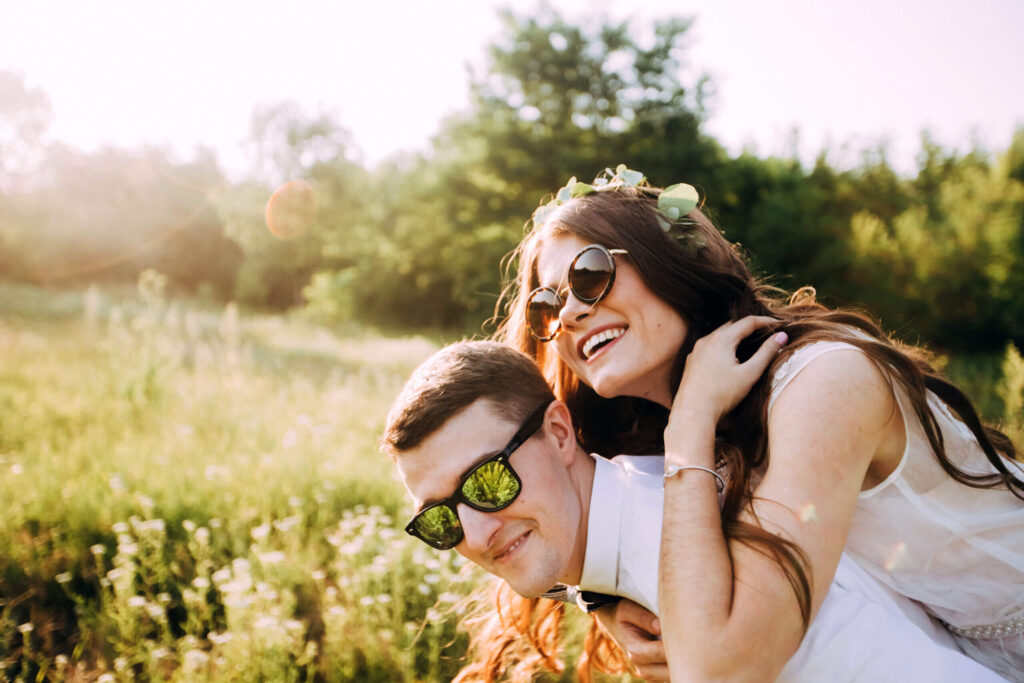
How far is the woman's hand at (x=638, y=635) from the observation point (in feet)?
6.73

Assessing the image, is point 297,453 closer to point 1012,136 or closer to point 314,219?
point 1012,136

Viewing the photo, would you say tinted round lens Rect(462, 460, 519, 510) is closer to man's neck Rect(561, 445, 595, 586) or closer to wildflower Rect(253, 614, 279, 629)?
man's neck Rect(561, 445, 595, 586)

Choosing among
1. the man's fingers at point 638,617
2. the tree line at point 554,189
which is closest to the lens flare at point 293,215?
the tree line at point 554,189

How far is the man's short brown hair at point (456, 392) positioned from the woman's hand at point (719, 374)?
54cm

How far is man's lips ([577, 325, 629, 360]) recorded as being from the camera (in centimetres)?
242

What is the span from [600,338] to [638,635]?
1.10 metres

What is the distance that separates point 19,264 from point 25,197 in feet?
16.2

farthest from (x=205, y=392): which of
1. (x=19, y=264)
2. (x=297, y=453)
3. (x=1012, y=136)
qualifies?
(x=19, y=264)

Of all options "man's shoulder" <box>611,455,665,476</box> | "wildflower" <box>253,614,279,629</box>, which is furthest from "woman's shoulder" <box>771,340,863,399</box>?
"wildflower" <box>253,614,279,629</box>

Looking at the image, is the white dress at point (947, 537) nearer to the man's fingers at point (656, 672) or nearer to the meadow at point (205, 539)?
the man's fingers at point (656, 672)

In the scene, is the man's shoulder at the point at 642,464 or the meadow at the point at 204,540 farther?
the meadow at the point at 204,540

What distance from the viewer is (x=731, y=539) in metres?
1.76

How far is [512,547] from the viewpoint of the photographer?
6.82 ft

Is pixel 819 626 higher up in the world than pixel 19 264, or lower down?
higher up
